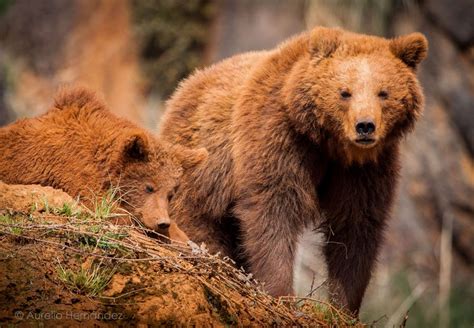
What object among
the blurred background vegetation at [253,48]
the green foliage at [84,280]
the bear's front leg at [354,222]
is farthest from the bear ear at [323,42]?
the blurred background vegetation at [253,48]

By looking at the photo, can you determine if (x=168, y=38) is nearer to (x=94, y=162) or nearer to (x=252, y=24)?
(x=252, y=24)

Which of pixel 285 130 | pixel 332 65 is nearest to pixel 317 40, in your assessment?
pixel 332 65

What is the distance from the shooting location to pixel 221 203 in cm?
752

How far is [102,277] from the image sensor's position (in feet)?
16.8

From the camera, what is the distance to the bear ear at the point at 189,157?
6828 millimetres

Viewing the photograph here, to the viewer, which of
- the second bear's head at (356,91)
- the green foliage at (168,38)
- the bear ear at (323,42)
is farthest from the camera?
the green foliage at (168,38)

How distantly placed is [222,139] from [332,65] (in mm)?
1173

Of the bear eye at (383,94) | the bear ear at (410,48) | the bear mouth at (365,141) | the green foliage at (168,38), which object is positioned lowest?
the bear mouth at (365,141)

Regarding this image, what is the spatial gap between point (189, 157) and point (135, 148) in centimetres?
60

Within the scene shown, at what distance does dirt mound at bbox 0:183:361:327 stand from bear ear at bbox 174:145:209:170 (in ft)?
3.64

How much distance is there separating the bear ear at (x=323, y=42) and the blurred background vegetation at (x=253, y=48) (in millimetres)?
9103

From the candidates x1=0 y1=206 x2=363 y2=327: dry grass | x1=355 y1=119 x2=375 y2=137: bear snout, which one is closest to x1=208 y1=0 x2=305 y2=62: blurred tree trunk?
x1=355 y1=119 x2=375 y2=137: bear snout

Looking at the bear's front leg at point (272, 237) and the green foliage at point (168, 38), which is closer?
the bear's front leg at point (272, 237)

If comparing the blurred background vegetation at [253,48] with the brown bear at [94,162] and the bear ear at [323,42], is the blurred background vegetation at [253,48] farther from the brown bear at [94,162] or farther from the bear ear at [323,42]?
the brown bear at [94,162]
